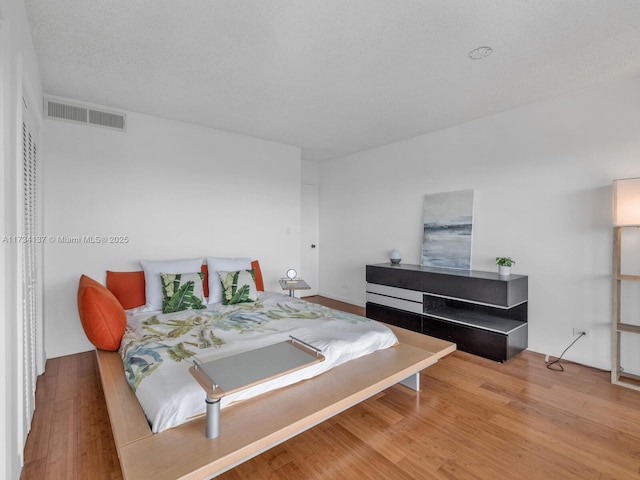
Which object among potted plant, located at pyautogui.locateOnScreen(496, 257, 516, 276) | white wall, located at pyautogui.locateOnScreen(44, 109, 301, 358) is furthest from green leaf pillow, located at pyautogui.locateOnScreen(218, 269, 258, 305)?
potted plant, located at pyautogui.locateOnScreen(496, 257, 516, 276)

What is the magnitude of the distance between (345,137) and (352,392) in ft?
11.4

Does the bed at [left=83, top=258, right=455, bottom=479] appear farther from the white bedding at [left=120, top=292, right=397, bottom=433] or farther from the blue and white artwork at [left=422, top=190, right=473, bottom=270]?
the blue and white artwork at [left=422, top=190, right=473, bottom=270]

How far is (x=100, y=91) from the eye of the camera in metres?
2.99

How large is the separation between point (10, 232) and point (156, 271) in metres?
1.85

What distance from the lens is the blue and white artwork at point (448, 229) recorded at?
3.78 m

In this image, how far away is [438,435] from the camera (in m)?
1.93

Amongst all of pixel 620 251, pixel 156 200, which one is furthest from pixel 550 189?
pixel 156 200

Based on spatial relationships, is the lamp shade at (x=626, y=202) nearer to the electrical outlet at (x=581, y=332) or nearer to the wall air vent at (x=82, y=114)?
the electrical outlet at (x=581, y=332)

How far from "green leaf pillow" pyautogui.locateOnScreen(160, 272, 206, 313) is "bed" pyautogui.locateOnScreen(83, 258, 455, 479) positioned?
0.18 m

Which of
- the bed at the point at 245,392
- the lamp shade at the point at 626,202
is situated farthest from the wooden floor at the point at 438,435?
the lamp shade at the point at 626,202

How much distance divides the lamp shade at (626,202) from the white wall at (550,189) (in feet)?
1.02

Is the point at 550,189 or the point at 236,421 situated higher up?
the point at 550,189

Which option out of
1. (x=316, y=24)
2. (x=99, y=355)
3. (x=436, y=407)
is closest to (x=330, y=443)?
(x=436, y=407)

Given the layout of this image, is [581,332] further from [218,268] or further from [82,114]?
[82,114]
